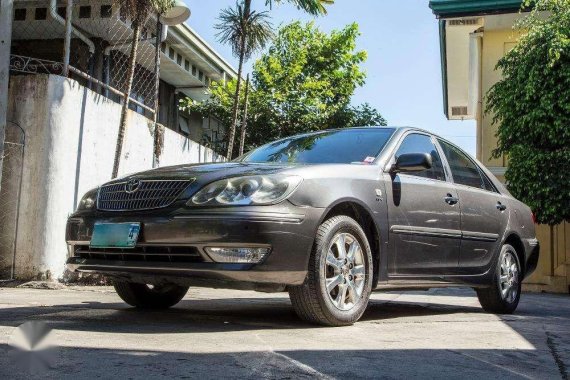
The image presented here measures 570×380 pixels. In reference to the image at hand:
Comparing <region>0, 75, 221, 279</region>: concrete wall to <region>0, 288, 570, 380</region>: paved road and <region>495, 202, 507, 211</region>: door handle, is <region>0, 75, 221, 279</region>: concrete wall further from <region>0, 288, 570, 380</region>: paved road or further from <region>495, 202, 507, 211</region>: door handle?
<region>495, 202, 507, 211</region>: door handle

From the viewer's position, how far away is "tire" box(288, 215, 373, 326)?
4.01m

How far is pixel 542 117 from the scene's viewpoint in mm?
12594

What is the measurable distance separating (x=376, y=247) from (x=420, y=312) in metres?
1.39

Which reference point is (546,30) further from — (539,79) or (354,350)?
(354,350)

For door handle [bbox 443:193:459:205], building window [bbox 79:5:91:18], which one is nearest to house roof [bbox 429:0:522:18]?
building window [bbox 79:5:91:18]

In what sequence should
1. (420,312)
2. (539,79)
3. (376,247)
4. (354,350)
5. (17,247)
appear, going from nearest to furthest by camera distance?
(354,350)
(376,247)
(420,312)
(17,247)
(539,79)

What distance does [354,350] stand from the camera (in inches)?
130

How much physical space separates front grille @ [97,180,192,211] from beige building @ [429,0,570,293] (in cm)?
1154

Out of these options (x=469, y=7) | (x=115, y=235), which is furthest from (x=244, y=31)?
(x=115, y=235)

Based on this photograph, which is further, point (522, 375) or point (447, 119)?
point (447, 119)

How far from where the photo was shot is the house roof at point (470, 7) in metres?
14.7

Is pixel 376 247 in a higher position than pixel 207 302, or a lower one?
higher

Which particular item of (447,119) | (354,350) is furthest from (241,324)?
(447,119)

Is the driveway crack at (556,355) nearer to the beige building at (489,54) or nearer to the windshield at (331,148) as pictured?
the windshield at (331,148)
